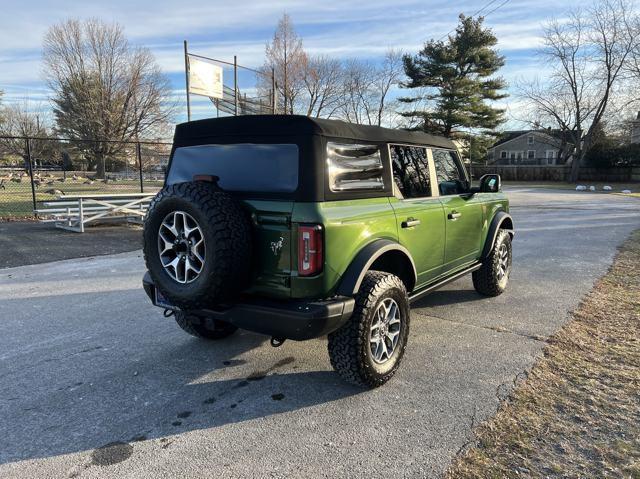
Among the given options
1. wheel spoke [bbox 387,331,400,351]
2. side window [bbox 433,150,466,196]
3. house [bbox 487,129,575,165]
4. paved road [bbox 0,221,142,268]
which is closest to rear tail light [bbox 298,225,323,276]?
wheel spoke [bbox 387,331,400,351]

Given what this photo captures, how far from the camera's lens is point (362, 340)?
2.99 meters

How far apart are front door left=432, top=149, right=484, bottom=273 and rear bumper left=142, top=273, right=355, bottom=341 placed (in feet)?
5.85

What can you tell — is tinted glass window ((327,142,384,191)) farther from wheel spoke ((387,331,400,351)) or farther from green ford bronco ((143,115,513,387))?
wheel spoke ((387,331,400,351))

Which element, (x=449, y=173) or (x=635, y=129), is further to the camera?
(x=635, y=129)

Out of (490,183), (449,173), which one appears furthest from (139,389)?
(490,183)

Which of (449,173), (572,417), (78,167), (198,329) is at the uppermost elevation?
(78,167)

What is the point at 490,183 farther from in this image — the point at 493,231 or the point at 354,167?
the point at 354,167

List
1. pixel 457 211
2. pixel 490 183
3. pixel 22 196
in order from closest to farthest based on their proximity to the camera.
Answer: pixel 457 211, pixel 490 183, pixel 22 196

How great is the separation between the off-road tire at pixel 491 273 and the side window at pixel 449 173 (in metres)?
0.92

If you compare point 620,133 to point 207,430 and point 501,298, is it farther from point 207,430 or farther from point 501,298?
point 207,430

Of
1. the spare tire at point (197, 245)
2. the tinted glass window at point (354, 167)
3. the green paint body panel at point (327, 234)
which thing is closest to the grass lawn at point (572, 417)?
the green paint body panel at point (327, 234)

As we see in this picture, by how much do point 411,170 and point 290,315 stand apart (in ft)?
6.22

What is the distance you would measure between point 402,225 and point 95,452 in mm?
2531

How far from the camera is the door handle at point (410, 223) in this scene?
139 inches
